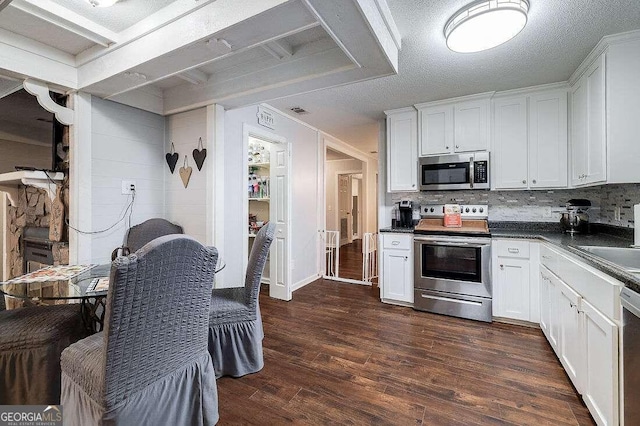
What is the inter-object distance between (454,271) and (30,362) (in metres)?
3.28

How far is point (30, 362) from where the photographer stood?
56.5 inches

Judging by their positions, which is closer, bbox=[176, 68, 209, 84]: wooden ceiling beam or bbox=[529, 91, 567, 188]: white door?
bbox=[176, 68, 209, 84]: wooden ceiling beam

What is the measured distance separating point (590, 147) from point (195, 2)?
311 centimetres

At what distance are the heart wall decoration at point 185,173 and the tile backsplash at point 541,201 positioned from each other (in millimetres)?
2585

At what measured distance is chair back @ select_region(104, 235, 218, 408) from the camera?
1.07 m

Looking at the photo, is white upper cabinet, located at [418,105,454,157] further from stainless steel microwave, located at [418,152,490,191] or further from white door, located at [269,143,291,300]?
white door, located at [269,143,291,300]

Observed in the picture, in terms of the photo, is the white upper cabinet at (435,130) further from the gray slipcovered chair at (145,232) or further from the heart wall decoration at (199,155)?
the gray slipcovered chair at (145,232)

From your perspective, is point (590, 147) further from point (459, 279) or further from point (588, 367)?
point (588, 367)

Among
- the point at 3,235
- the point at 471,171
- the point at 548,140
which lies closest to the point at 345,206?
the point at 471,171

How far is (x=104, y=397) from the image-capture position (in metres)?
1.10

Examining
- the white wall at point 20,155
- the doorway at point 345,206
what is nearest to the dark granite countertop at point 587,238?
the doorway at point 345,206

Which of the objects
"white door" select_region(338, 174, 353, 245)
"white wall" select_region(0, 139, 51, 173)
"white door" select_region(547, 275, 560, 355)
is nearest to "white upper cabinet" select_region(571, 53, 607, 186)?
"white door" select_region(547, 275, 560, 355)

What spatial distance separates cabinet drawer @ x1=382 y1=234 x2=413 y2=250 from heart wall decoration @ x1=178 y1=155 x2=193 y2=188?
2235 mm

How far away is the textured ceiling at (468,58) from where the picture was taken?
5.60 ft
